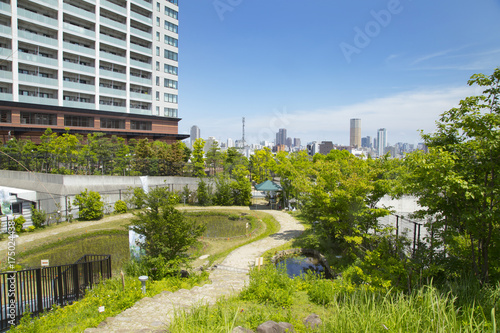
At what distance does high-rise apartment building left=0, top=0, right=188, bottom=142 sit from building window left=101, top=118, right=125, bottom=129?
5.1 inches

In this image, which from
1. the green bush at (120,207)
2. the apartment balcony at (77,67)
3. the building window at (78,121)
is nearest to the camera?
the green bush at (120,207)

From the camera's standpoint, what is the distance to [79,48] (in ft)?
118

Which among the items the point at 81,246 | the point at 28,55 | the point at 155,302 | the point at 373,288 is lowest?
the point at 81,246

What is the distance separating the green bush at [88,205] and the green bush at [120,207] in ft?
5.68

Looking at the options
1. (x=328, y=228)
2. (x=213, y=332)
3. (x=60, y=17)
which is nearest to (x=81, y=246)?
(x=328, y=228)

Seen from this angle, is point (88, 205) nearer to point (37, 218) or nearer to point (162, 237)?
point (37, 218)

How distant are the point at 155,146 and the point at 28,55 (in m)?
16.9

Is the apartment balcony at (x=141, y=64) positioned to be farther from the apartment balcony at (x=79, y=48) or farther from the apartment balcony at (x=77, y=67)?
the apartment balcony at (x=77, y=67)

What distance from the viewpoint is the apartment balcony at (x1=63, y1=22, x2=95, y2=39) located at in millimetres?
34719

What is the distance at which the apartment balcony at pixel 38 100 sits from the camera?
31.9 meters

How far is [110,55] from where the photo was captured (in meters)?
38.8

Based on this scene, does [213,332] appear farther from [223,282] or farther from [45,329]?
[223,282]

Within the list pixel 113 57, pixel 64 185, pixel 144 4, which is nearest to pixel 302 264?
pixel 64 185

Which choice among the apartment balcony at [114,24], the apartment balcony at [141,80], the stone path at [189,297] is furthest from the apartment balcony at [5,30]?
the stone path at [189,297]
